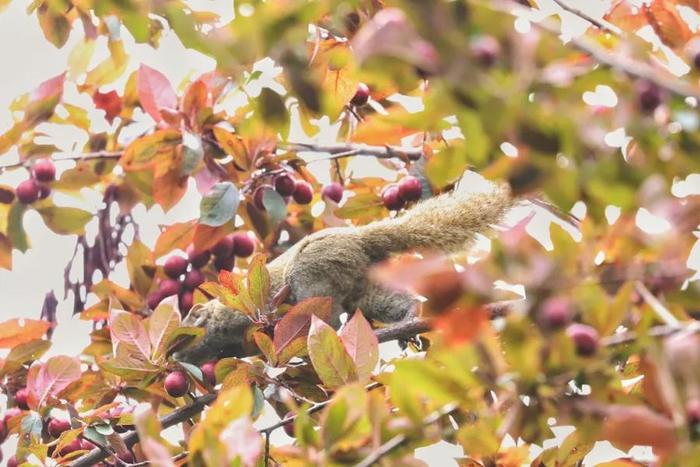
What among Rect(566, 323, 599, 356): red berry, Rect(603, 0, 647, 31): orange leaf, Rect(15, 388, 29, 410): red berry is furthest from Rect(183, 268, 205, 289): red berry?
Rect(566, 323, 599, 356): red berry

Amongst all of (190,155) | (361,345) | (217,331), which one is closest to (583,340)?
(361,345)

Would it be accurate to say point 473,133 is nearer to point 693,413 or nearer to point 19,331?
point 693,413

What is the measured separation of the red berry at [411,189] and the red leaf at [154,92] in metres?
0.62

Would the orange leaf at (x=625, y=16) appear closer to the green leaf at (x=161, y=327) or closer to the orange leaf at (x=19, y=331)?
the green leaf at (x=161, y=327)

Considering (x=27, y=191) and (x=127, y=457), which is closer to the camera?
(x=127, y=457)

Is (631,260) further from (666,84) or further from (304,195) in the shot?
(304,195)

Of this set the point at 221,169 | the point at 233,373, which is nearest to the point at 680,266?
the point at 233,373

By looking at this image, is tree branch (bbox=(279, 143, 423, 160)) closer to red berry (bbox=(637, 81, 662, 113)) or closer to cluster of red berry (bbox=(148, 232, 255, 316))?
cluster of red berry (bbox=(148, 232, 255, 316))

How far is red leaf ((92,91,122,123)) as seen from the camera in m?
2.84

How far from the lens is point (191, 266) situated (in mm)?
2660

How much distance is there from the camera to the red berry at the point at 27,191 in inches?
104

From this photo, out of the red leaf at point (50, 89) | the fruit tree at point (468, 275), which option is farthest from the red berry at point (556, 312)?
the red leaf at point (50, 89)

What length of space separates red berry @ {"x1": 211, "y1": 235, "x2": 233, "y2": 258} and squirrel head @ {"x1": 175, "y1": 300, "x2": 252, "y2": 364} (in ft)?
2.06

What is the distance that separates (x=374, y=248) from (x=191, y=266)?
0.60 metres
